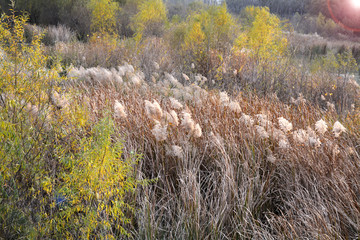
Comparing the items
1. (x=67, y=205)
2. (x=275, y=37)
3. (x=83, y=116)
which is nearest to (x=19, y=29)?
(x=83, y=116)

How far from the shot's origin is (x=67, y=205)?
1608 mm

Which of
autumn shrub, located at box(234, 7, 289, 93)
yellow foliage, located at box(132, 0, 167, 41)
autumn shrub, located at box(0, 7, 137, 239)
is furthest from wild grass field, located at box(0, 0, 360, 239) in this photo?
yellow foliage, located at box(132, 0, 167, 41)

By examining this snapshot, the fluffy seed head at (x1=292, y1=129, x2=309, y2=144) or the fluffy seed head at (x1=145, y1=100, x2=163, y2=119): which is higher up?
the fluffy seed head at (x1=145, y1=100, x2=163, y2=119)

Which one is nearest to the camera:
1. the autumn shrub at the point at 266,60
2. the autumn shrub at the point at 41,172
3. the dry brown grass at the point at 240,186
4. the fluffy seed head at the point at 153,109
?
the autumn shrub at the point at 41,172

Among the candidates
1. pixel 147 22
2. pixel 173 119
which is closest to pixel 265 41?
pixel 173 119

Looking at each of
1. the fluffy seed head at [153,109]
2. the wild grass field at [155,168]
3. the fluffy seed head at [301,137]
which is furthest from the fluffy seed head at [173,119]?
the fluffy seed head at [301,137]

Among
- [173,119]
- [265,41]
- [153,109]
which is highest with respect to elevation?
[153,109]

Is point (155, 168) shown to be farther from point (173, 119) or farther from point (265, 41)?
point (265, 41)

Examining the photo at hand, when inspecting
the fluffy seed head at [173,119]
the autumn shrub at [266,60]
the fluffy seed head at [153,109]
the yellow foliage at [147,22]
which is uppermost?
the fluffy seed head at [153,109]

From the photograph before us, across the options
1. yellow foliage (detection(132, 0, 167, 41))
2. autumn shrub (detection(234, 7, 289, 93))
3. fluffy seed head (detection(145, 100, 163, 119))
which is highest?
fluffy seed head (detection(145, 100, 163, 119))

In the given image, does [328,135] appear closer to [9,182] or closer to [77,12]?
[9,182]

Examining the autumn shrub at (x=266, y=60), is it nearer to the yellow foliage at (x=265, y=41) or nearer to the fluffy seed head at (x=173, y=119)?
the yellow foliage at (x=265, y=41)

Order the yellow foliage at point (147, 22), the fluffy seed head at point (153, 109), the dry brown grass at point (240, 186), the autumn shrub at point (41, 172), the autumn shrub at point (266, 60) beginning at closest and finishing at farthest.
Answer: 1. the autumn shrub at point (41, 172)
2. the dry brown grass at point (240, 186)
3. the fluffy seed head at point (153, 109)
4. the autumn shrub at point (266, 60)
5. the yellow foliage at point (147, 22)

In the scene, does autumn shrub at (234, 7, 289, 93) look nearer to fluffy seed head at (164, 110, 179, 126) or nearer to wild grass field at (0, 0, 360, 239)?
wild grass field at (0, 0, 360, 239)
